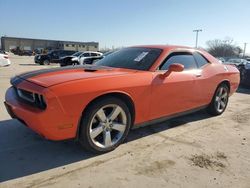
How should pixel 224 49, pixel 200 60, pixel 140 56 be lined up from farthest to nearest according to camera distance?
1. pixel 224 49
2. pixel 200 60
3. pixel 140 56

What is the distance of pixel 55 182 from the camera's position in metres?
2.85

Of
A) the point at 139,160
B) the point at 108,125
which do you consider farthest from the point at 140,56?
the point at 139,160

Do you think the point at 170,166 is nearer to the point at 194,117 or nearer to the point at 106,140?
the point at 106,140

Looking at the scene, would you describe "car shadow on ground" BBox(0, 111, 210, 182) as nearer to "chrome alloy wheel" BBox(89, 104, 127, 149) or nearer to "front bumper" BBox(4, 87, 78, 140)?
"chrome alloy wheel" BBox(89, 104, 127, 149)

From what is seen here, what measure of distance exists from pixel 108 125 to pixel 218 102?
3096mm

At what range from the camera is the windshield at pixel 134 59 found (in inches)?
167

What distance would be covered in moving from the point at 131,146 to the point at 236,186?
1.50 meters

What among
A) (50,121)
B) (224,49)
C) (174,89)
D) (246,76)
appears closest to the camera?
(50,121)

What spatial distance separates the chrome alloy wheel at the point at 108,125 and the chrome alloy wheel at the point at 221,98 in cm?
277

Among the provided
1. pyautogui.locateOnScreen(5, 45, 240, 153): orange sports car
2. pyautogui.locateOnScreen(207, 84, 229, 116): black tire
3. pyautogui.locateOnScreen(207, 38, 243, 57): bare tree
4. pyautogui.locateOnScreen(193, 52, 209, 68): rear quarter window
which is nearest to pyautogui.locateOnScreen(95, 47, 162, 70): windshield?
pyautogui.locateOnScreen(5, 45, 240, 153): orange sports car

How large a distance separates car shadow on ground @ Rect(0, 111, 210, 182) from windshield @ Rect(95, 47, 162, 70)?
1.12m

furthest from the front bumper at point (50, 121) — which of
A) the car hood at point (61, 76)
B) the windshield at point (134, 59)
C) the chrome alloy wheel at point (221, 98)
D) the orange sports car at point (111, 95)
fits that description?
the chrome alloy wheel at point (221, 98)

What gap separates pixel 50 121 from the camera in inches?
120

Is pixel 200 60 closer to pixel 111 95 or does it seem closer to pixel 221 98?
pixel 221 98
